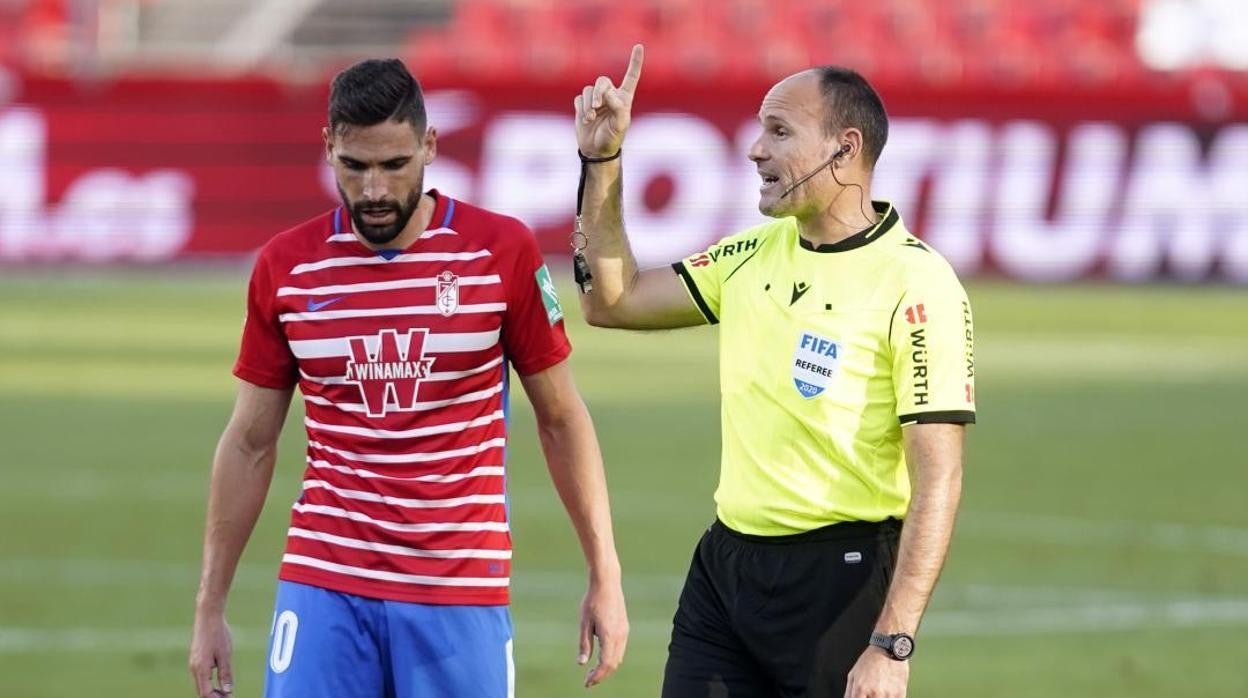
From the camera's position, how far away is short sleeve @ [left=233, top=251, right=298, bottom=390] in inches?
214

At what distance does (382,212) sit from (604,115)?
82 centimetres

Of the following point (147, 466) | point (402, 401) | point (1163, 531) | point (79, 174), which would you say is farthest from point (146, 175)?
point (402, 401)

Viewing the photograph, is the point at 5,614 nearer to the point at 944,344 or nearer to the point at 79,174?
the point at 944,344

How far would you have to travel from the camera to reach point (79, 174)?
25938 millimetres

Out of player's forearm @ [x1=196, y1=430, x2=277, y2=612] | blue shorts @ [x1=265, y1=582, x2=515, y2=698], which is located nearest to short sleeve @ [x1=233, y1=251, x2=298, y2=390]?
player's forearm @ [x1=196, y1=430, x2=277, y2=612]

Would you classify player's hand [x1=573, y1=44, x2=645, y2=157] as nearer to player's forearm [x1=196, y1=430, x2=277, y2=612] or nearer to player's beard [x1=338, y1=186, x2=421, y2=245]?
player's beard [x1=338, y1=186, x2=421, y2=245]

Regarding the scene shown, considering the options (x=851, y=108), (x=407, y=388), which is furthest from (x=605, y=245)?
(x=407, y=388)

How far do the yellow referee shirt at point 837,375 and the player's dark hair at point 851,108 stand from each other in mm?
183

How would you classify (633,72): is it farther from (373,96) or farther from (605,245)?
(373,96)

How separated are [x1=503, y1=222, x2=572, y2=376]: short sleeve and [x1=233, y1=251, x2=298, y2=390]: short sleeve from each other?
0.53 m

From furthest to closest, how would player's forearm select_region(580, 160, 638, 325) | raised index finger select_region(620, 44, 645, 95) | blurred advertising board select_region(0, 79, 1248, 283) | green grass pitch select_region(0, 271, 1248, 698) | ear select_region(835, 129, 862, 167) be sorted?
1. blurred advertising board select_region(0, 79, 1248, 283)
2. green grass pitch select_region(0, 271, 1248, 698)
3. player's forearm select_region(580, 160, 638, 325)
4. raised index finger select_region(620, 44, 645, 95)
5. ear select_region(835, 129, 862, 167)

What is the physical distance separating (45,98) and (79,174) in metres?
0.98

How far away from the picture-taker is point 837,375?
552 cm

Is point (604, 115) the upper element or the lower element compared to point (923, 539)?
upper
